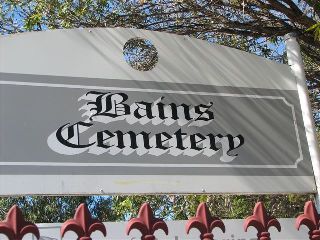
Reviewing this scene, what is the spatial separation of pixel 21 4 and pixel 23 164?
3891 mm

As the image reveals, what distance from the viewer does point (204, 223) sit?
9.33ft

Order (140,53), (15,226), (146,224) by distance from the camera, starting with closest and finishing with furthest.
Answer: (15,226) < (146,224) < (140,53)

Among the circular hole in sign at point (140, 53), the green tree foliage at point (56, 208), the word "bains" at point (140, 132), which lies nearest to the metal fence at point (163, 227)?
the word "bains" at point (140, 132)

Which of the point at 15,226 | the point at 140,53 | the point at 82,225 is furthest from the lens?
the point at 140,53

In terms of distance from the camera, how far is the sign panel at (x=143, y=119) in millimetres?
3379

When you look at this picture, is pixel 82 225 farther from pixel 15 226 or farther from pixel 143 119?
pixel 143 119

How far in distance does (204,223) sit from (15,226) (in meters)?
0.91

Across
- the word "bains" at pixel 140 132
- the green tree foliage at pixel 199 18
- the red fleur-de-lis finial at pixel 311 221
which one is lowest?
the red fleur-de-lis finial at pixel 311 221

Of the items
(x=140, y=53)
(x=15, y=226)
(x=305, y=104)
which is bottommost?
(x=15, y=226)

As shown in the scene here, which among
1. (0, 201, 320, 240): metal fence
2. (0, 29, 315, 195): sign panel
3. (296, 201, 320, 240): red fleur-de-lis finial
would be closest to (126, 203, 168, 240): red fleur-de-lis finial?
(0, 201, 320, 240): metal fence

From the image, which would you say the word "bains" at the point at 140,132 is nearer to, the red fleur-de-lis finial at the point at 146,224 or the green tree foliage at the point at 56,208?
the red fleur-de-lis finial at the point at 146,224

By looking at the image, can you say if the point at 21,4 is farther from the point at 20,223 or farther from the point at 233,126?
the point at 20,223

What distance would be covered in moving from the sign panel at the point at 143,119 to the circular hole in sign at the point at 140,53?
0.04 meters

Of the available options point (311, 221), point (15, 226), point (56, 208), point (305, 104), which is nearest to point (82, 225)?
point (15, 226)
